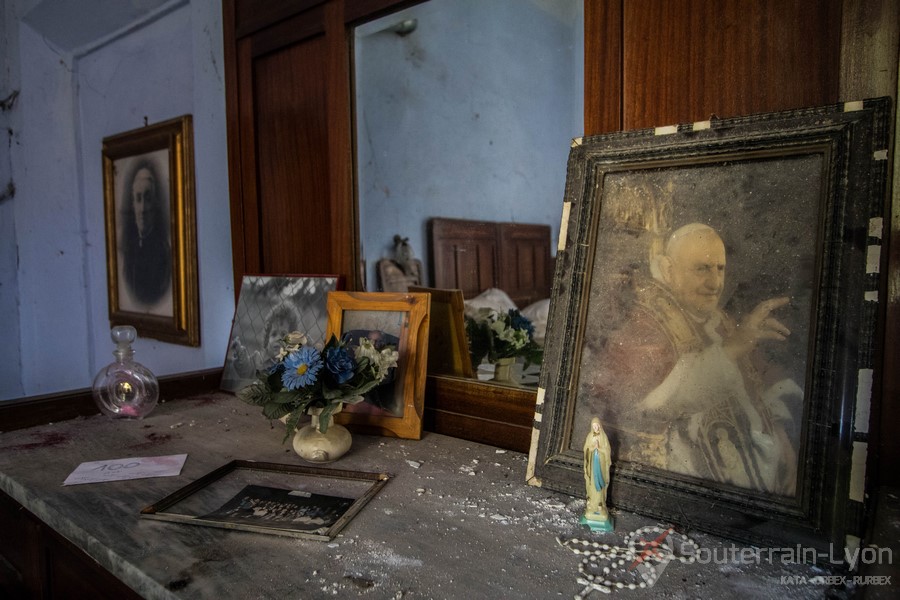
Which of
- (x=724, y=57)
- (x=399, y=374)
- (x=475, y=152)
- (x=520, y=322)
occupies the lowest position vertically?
(x=399, y=374)

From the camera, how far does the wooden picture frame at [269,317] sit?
1.56m

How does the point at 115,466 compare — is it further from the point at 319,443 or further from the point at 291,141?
the point at 291,141

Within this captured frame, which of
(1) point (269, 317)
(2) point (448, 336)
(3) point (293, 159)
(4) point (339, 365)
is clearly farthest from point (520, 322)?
(3) point (293, 159)

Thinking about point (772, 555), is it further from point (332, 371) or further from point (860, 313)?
point (332, 371)

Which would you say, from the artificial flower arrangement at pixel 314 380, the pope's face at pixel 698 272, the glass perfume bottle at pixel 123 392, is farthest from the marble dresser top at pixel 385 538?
the pope's face at pixel 698 272

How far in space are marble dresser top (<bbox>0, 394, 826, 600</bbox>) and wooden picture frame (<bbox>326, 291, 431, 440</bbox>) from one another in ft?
0.17

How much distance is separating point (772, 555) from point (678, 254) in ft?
1.42

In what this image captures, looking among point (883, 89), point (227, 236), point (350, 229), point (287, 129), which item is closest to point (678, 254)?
point (883, 89)

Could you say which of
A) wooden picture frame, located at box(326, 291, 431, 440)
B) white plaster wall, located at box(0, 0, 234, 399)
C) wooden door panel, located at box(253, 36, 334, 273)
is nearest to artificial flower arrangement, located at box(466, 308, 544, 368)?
wooden picture frame, located at box(326, 291, 431, 440)

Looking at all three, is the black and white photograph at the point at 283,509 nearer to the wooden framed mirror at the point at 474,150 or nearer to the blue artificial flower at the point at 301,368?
the blue artificial flower at the point at 301,368

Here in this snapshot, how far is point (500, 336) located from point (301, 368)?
43cm

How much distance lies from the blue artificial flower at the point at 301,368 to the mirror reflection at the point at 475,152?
0.36m

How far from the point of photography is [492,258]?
→ 123 cm

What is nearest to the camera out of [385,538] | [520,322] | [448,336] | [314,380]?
[385,538]
